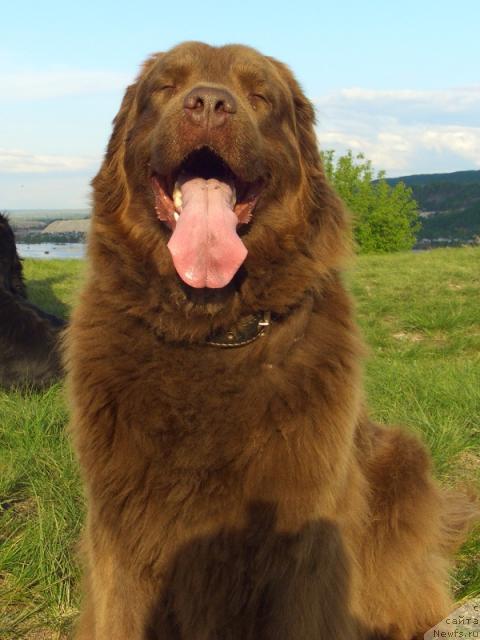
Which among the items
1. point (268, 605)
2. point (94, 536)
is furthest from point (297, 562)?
point (94, 536)

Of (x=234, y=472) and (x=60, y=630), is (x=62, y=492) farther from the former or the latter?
(x=234, y=472)

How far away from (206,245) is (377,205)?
51414 millimetres

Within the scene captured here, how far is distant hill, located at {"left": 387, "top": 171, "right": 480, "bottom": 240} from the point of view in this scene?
279 feet

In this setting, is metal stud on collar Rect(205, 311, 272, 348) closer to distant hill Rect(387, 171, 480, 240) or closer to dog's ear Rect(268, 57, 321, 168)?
dog's ear Rect(268, 57, 321, 168)

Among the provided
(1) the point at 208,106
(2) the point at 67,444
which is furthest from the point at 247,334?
(2) the point at 67,444

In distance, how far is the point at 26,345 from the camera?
5.73 metres

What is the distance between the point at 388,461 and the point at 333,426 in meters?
0.60

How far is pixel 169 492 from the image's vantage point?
2.29m

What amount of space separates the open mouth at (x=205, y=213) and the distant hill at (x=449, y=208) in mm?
76343

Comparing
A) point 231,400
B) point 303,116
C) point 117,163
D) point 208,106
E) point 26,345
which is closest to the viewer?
point 231,400

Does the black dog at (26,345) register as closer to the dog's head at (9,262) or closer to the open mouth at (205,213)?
the dog's head at (9,262)

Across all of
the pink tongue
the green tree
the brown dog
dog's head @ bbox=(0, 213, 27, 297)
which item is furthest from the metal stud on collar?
the green tree

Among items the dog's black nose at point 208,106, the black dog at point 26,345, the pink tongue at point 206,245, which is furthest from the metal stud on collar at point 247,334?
the black dog at point 26,345

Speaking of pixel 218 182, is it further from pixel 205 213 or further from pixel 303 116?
pixel 303 116
